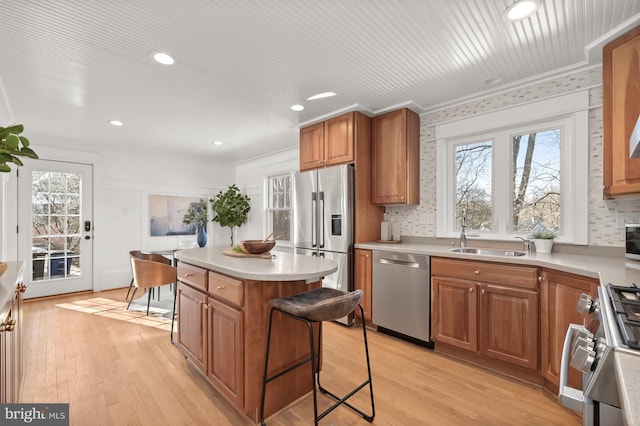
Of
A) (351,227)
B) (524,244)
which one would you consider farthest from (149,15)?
(524,244)

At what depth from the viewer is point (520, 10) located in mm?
1773

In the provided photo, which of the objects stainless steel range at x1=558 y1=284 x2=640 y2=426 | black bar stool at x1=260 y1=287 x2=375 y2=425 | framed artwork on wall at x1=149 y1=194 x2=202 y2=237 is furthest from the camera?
framed artwork on wall at x1=149 y1=194 x2=202 y2=237

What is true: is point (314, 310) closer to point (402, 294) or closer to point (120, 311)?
point (402, 294)

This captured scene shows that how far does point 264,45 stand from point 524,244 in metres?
2.73

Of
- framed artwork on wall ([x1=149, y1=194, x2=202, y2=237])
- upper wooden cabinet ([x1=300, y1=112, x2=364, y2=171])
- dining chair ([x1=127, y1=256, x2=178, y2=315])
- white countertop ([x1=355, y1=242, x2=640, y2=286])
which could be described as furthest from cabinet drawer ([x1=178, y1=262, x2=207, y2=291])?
framed artwork on wall ([x1=149, y1=194, x2=202, y2=237])

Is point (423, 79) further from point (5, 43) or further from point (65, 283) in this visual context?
point (65, 283)

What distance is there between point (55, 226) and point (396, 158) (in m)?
5.14

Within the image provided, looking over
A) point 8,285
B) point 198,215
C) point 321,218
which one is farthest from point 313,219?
point 198,215

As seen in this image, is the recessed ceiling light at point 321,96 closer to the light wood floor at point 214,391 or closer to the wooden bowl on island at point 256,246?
the wooden bowl on island at point 256,246

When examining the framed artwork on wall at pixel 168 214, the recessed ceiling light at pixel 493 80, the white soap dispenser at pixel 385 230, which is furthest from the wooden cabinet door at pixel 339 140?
the framed artwork on wall at pixel 168 214

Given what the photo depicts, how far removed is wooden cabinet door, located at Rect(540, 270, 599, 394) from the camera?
5.98 ft

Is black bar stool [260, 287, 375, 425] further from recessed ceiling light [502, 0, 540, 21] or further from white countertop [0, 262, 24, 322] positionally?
recessed ceiling light [502, 0, 540, 21]

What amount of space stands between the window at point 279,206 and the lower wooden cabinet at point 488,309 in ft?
7.95

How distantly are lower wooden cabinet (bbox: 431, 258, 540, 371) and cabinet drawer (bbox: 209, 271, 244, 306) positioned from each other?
1.77 m
